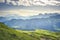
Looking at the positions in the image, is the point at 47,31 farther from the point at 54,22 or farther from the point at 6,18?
the point at 6,18

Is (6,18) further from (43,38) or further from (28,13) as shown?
(43,38)

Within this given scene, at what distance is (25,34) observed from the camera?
1.87 m

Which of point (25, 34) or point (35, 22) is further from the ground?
point (35, 22)

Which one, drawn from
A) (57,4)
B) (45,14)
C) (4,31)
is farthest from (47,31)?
(4,31)

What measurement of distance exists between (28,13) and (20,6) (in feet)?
0.44

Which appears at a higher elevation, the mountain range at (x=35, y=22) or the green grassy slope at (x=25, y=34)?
the mountain range at (x=35, y=22)

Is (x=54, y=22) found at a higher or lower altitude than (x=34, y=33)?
higher

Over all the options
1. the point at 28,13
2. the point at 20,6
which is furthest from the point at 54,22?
the point at 20,6

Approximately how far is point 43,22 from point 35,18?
4.4 inches

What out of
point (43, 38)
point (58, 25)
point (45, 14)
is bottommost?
point (43, 38)

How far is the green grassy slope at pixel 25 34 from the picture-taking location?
183 cm

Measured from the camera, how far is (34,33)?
1875mm

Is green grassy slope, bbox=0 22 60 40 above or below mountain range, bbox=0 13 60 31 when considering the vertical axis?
below

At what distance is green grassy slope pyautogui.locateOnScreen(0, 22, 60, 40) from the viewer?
1829mm
